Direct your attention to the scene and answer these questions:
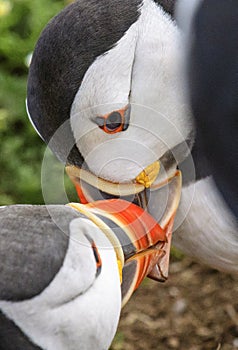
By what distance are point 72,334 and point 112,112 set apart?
0.70m

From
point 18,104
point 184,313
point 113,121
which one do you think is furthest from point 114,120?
point 18,104

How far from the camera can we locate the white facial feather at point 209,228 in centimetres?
292

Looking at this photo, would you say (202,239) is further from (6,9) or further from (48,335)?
(6,9)

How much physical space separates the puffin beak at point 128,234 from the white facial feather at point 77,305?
3.0 inches

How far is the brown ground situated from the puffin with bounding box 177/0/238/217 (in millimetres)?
874

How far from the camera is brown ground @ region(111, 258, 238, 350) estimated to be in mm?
3424

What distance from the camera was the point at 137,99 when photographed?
2678mm

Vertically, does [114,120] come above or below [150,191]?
above

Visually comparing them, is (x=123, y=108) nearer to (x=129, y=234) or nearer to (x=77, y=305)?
(x=129, y=234)

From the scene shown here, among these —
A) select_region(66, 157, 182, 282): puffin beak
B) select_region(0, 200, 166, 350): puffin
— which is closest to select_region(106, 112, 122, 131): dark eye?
select_region(66, 157, 182, 282): puffin beak

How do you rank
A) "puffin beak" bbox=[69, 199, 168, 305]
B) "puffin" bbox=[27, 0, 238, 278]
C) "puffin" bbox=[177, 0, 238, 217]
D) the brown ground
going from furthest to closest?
the brown ground → "puffin" bbox=[177, 0, 238, 217] → "puffin" bbox=[27, 0, 238, 278] → "puffin beak" bbox=[69, 199, 168, 305]

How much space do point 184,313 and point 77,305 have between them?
1.40m

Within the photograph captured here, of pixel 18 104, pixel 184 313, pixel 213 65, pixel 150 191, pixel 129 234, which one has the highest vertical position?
pixel 213 65

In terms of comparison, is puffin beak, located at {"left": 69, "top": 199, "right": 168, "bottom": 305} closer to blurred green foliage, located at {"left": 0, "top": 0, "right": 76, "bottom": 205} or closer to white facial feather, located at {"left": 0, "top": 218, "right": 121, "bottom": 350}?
white facial feather, located at {"left": 0, "top": 218, "right": 121, "bottom": 350}
